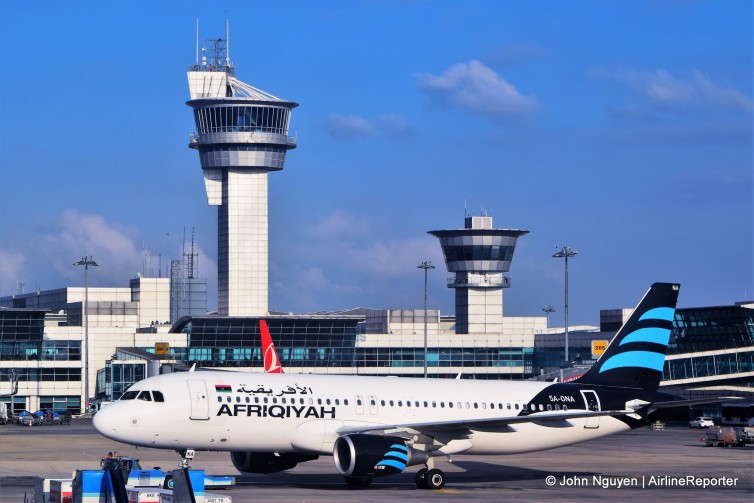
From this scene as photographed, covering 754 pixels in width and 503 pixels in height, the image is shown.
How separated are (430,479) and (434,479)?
0.15 metres

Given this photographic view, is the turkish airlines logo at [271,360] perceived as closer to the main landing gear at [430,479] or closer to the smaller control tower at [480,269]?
the main landing gear at [430,479]

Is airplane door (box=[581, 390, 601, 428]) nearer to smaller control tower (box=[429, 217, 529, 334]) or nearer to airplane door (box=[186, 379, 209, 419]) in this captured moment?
airplane door (box=[186, 379, 209, 419])

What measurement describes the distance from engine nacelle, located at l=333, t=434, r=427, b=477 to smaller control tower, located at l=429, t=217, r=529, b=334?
150582 millimetres

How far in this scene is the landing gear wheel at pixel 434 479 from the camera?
153 feet

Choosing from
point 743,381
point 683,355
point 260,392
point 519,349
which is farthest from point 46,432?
point 519,349

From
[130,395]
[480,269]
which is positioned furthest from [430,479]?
[480,269]

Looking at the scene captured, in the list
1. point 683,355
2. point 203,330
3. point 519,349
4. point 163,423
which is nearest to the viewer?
point 163,423

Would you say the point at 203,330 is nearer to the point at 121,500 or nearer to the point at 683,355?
the point at 683,355

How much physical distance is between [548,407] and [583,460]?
1372 centimetres

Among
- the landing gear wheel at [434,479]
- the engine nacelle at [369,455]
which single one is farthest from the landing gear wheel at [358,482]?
the landing gear wheel at [434,479]

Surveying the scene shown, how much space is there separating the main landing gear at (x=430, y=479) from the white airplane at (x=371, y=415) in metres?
0.05

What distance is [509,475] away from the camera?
179 feet

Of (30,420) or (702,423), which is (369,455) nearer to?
(702,423)

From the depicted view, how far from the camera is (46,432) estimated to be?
327ft
